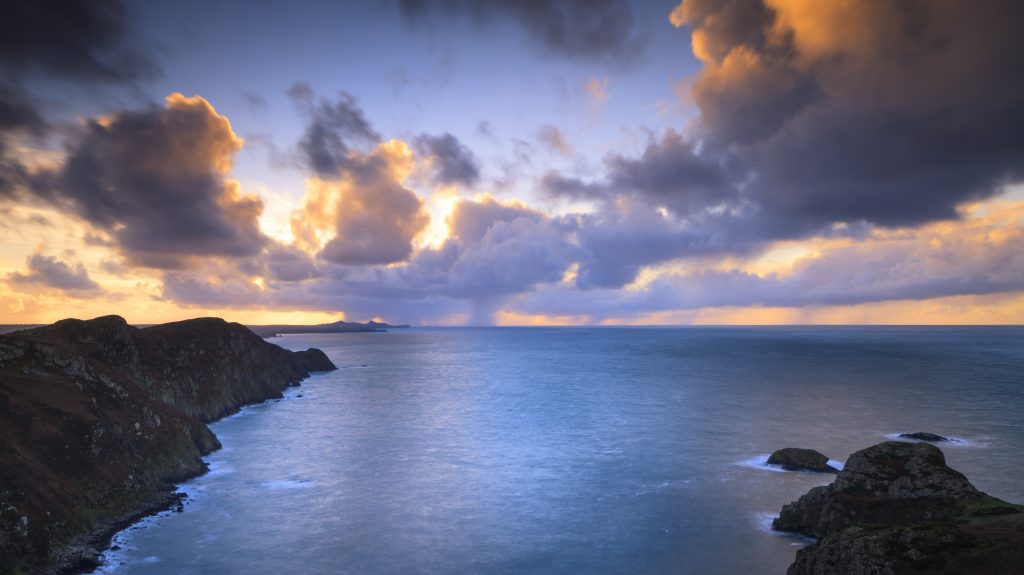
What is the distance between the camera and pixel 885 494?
3641cm

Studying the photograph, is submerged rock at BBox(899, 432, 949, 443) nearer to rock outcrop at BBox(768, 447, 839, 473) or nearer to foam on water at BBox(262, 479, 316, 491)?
rock outcrop at BBox(768, 447, 839, 473)

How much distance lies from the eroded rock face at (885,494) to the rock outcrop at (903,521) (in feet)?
0.18

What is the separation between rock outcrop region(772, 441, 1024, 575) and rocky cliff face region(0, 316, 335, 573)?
4651 cm

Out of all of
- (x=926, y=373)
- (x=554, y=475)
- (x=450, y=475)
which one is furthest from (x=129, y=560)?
(x=926, y=373)

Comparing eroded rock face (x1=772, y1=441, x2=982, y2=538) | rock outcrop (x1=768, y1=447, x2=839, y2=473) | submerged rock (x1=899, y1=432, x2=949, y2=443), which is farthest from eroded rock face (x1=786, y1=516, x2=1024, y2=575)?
submerged rock (x1=899, y1=432, x2=949, y2=443)

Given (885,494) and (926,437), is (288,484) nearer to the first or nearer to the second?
(885,494)

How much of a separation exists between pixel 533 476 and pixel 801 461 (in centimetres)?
2927

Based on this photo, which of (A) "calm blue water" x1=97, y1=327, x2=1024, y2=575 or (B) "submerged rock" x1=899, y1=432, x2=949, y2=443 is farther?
(B) "submerged rock" x1=899, y1=432, x2=949, y2=443

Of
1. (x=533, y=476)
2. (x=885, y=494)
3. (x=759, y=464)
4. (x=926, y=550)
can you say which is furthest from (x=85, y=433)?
(x=759, y=464)

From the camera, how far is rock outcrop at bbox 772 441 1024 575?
25.4m

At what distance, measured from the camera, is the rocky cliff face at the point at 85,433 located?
34.6 metres

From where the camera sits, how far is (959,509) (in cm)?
3253

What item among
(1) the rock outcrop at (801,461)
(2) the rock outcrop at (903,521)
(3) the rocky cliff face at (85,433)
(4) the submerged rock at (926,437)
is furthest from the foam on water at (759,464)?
(3) the rocky cliff face at (85,433)

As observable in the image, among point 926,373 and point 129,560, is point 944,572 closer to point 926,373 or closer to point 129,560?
point 129,560
